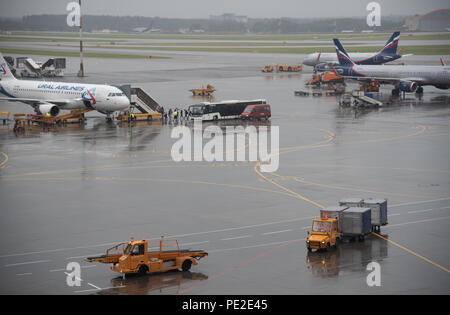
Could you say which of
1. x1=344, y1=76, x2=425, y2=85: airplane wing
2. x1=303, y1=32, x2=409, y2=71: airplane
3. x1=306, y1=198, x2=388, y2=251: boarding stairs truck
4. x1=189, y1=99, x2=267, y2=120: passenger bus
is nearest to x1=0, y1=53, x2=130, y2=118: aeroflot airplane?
x1=189, y1=99, x2=267, y2=120: passenger bus

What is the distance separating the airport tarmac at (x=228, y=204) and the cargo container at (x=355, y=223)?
1.14 meters

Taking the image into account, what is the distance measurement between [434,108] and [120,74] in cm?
7552

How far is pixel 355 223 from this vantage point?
38344 millimetres

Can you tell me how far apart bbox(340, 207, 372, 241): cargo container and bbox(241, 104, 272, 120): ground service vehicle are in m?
50.8

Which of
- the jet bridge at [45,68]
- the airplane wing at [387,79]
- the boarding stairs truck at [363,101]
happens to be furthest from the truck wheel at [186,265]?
the jet bridge at [45,68]

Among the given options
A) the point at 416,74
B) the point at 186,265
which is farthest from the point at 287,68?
the point at 186,265

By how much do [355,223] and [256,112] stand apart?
51741 millimetres

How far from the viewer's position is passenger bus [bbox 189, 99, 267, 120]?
289 feet

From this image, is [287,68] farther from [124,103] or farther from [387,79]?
[124,103]

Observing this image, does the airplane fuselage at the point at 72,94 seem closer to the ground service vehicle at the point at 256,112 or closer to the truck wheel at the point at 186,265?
the ground service vehicle at the point at 256,112

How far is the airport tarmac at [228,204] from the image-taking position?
32469mm
